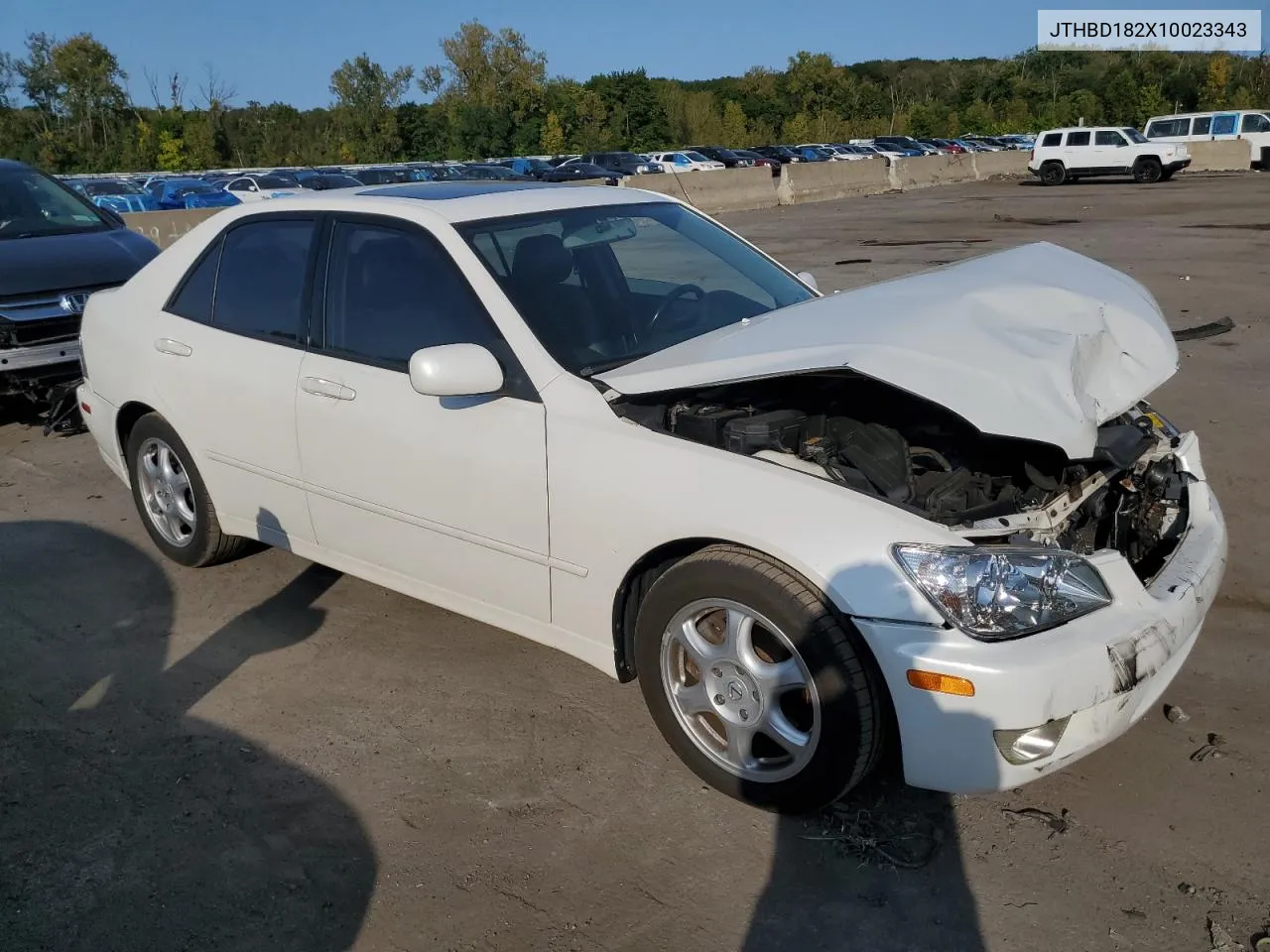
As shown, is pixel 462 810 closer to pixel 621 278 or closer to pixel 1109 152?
pixel 621 278

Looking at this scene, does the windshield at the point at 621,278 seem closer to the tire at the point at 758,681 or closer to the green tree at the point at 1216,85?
the tire at the point at 758,681

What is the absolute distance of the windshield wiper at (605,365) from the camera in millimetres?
3426

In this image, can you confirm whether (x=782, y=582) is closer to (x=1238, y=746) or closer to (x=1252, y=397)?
(x=1238, y=746)

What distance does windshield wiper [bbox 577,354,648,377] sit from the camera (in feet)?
11.2

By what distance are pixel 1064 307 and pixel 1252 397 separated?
4352 millimetres

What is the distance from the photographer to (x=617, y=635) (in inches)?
130

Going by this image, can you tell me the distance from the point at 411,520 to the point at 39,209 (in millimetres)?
6583

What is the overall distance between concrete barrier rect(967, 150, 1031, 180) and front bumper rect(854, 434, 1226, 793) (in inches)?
1566

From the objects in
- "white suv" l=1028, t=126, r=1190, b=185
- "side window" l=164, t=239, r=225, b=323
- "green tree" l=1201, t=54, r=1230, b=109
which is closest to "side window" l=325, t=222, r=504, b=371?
"side window" l=164, t=239, r=225, b=323

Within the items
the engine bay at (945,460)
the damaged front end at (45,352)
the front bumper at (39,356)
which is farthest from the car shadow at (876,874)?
the front bumper at (39,356)

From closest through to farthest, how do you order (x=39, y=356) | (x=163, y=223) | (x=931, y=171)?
(x=39, y=356) < (x=163, y=223) < (x=931, y=171)

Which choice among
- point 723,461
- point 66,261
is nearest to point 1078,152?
point 66,261

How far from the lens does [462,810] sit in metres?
3.15

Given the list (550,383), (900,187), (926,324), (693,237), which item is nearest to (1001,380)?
(926,324)
